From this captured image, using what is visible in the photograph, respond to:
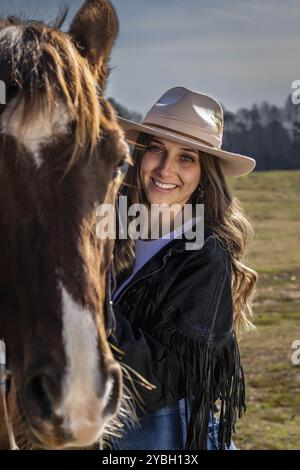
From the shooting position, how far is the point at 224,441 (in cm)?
358

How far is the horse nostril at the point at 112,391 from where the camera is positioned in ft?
7.82

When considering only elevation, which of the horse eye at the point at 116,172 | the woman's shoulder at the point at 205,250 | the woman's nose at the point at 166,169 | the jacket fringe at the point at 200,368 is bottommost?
the jacket fringe at the point at 200,368

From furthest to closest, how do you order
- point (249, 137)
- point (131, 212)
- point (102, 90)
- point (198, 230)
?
point (249, 137)
point (131, 212)
point (198, 230)
point (102, 90)

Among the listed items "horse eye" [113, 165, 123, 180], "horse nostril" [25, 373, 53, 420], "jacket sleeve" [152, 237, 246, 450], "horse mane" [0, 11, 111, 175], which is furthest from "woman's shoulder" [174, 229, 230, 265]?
"horse nostril" [25, 373, 53, 420]

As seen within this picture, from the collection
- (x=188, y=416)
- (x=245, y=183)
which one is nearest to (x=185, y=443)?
(x=188, y=416)

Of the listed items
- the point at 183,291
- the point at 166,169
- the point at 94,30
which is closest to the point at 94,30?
the point at 94,30

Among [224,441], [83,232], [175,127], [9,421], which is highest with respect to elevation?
[175,127]

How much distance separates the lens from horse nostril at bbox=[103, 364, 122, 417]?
2383 mm

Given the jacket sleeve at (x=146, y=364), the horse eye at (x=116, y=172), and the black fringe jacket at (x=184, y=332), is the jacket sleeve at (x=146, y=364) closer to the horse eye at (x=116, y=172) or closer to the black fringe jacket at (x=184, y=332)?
the black fringe jacket at (x=184, y=332)

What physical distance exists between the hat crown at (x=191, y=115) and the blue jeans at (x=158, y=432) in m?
1.38

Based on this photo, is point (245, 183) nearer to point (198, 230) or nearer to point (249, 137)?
point (249, 137)

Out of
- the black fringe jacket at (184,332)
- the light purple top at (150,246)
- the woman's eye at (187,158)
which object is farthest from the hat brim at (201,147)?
the black fringe jacket at (184,332)

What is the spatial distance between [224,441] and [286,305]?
656 inches

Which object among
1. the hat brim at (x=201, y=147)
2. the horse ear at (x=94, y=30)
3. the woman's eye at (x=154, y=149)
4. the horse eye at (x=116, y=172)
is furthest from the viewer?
the woman's eye at (x=154, y=149)
